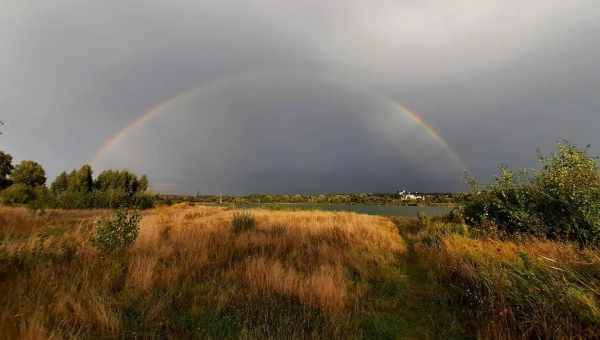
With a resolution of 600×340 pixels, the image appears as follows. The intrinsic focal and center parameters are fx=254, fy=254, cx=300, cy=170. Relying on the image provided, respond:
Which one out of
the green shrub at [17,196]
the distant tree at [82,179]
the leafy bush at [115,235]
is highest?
the distant tree at [82,179]

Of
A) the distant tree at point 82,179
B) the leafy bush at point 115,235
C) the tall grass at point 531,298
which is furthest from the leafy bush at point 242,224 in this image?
the distant tree at point 82,179

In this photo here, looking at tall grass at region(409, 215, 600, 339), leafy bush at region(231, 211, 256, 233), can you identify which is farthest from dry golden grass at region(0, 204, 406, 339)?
leafy bush at region(231, 211, 256, 233)

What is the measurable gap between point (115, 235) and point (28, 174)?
60.6 m

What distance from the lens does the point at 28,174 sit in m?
46.4

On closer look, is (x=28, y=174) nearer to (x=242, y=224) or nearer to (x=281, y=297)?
(x=242, y=224)

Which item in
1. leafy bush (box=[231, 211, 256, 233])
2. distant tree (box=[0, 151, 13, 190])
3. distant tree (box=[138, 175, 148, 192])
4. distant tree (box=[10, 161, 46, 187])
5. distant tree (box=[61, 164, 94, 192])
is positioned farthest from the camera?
distant tree (box=[138, 175, 148, 192])

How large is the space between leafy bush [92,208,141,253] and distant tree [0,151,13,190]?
58680 mm

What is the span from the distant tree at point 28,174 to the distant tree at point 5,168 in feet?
3.02

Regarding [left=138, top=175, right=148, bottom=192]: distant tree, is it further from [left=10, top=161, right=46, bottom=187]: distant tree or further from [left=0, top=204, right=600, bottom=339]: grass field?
[left=0, top=204, right=600, bottom=339]: grass field

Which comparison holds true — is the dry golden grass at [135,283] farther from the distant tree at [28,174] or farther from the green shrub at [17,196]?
the distant tree at [28,174]

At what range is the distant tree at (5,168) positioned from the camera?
4334 cm

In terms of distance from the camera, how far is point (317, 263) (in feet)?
20.4

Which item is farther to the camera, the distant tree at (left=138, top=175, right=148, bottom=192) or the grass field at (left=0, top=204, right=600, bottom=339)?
the distant tree at (left=138, top=175, right=148, bottom=192)

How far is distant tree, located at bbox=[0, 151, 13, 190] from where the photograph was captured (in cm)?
4334
